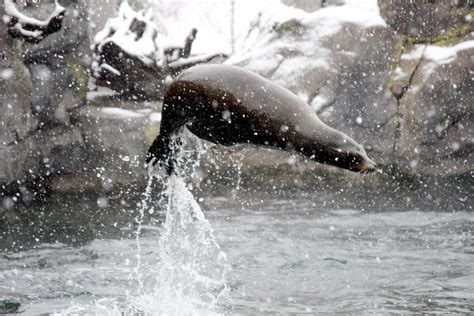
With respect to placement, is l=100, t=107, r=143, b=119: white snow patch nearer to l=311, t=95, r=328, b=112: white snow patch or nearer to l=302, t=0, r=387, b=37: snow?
→ l=311, t=95, r=328, b=112: white snow patch

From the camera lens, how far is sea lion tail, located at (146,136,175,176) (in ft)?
9.12

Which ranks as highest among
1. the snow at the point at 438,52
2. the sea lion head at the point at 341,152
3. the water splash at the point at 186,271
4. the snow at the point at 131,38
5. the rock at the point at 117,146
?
the snow at the point at 438,52

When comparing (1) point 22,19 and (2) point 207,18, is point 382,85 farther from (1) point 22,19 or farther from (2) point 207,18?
(2) point 207,18

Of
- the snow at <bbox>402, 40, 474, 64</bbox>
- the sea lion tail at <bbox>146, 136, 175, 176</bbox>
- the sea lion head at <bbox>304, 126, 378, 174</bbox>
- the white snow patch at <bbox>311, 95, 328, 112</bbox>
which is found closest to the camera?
the sea lion head at <bbox>304, 126, 378, 174</bbox>

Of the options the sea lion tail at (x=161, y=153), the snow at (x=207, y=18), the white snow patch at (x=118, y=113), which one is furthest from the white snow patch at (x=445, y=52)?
the snow at (x=207, y=18)

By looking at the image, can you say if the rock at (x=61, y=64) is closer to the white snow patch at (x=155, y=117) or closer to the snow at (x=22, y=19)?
the snow at (x=22, y=19)

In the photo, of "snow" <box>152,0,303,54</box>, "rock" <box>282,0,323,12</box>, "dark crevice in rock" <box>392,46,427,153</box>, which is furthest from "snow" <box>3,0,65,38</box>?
"snow" <box>152,0,303,54</box>

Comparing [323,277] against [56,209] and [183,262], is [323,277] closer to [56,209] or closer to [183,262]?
[183,262]

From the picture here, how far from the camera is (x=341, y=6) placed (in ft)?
30.7

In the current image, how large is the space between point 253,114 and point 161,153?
0.53 metres

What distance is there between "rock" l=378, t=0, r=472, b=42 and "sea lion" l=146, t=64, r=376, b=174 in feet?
22.8

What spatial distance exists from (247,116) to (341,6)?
7.26 m

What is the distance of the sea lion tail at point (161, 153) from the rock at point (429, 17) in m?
6.77

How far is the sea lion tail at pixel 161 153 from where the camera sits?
2.78 metres
